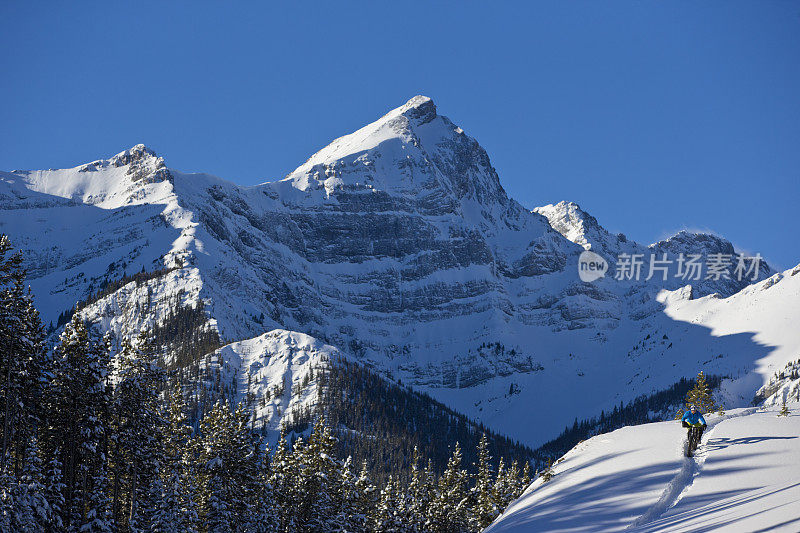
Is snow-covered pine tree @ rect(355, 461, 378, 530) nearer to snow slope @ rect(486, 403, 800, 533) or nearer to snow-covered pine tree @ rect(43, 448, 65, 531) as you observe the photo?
snow-covered pine tree @ rect(43, 448, 65, 531)

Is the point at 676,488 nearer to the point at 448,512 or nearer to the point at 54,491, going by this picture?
the point at 54,491

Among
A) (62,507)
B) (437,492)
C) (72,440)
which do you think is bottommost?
(437,492)

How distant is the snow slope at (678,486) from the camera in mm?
20797

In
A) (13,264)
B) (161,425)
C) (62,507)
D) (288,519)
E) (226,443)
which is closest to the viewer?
(13,264)

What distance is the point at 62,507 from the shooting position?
38.4 m

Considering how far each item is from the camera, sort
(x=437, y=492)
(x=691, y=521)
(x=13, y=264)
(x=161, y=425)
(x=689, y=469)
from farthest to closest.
Answer: (x=437, y=492) < (x=161, y=425) < (x=13, y=264) < (x=689, y=469) < (x=691, y=521)

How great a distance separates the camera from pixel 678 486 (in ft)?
81.9

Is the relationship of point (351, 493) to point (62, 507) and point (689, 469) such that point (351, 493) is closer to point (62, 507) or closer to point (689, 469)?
point (62, 507)

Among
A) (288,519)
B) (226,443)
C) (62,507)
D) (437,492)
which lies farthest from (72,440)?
(437,492)

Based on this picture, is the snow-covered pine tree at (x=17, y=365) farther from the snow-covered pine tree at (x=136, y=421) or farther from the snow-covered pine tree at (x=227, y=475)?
the snow-covered pine tree at (x=227, y=475)

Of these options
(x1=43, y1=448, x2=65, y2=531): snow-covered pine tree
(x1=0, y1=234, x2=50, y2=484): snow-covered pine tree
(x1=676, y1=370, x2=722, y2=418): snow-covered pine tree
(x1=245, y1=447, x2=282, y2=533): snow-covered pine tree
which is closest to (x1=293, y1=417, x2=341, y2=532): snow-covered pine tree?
(x1=245, y1=447, x2=282, y2=533): snow-covered pine tree

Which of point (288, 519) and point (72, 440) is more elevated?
point (72, 440)

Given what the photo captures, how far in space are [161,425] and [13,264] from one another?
1284 centimetres

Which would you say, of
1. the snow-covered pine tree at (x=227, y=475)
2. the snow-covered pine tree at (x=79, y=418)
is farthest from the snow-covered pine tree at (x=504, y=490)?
the snow-covered pine tree at (x=79, y=418)
